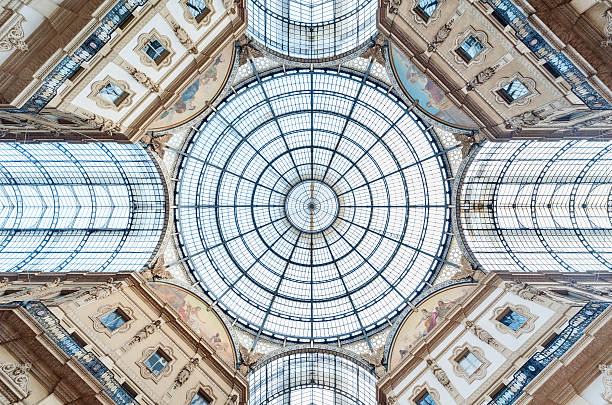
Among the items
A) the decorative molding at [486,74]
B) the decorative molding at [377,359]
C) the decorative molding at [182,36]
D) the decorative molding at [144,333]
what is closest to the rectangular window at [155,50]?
the decorative molding at [182,36]

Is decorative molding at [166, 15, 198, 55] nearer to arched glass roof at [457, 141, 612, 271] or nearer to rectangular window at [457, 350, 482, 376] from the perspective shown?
arched glass roof at [457, 141, 612, 271]

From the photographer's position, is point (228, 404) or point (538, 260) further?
point (538, 260)

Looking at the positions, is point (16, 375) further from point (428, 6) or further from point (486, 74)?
point (486, 74)

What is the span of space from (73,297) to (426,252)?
1982 cm

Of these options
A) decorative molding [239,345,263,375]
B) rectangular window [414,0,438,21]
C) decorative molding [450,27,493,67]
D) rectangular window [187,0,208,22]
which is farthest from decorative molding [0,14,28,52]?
decorative molding [239,345,263,375]

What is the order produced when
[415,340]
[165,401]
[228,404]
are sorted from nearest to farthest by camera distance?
[165,401], [228,404], [415,340]

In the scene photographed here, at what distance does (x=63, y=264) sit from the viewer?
74.0 ft

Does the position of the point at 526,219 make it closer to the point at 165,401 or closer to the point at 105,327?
the point at 165,401

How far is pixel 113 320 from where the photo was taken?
59.1 feet

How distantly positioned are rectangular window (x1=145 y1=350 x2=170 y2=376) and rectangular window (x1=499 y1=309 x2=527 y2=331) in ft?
54.1

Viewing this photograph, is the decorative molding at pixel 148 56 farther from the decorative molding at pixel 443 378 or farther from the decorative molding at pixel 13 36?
the decorative molding at pixel 443 378

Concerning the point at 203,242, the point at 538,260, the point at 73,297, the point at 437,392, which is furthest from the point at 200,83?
the point at 538,260

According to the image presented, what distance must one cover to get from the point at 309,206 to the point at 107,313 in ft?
47.3

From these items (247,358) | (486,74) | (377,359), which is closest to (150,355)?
(247,358)
